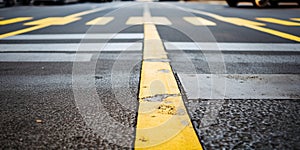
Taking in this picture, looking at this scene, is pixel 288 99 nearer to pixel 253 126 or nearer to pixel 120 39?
pixel 253 126

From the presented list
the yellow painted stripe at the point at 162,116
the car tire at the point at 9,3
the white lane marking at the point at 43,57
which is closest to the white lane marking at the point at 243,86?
the yellow painted stripe at the point at 162,116

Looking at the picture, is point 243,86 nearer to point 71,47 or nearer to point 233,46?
point 233,46

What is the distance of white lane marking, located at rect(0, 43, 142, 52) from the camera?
3.37 meters

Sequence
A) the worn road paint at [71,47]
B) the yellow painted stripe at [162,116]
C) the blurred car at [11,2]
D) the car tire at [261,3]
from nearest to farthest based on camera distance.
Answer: the yellow painted stripe at [162,116], the worn road paint at [71,47], the car tire at [261,3], the blurred car at [11,2]

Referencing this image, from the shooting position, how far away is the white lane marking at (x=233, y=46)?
336 centimetres

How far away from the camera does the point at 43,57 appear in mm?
2979

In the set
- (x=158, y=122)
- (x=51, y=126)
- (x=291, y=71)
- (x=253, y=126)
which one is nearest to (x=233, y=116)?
(x=253, y=126)

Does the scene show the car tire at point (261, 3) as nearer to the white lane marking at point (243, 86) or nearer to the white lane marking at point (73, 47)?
the white lane marking at point (73, 47)

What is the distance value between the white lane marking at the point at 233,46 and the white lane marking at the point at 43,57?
993mm

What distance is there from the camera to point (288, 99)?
1.74 m

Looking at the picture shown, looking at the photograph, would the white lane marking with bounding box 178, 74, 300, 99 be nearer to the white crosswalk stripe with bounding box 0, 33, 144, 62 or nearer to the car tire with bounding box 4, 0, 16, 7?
the white crosswalk stripe with bounding box 0, 33, 144, 62

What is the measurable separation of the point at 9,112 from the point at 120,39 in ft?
8.68

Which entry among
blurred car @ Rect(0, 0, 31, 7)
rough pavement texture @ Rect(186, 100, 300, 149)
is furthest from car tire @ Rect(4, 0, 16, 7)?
rough pavement texture @ Rect(186, 100, 300, 149)

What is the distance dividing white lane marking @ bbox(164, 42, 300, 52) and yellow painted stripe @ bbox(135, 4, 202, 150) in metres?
1.13
